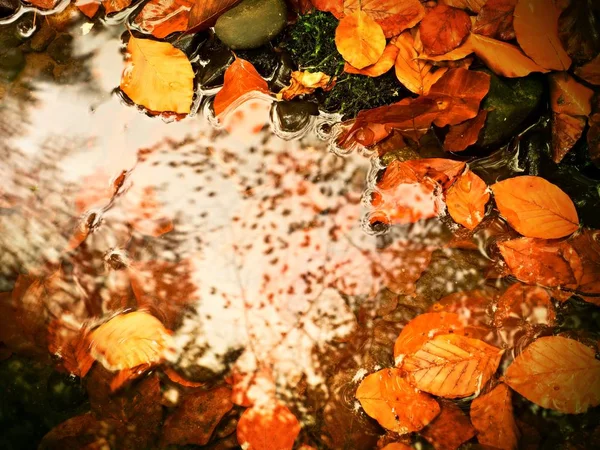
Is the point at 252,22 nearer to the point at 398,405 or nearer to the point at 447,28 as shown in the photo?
the point at 447,28

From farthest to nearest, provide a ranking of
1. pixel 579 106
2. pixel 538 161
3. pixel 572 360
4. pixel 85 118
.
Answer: pixel 85 118 < pixel 538 161 < pixel 579 106 < pixel 572 360

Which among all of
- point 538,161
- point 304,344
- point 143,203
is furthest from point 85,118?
point 538,161

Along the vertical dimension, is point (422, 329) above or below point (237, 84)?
below

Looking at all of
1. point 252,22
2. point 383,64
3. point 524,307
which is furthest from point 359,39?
point 524,307

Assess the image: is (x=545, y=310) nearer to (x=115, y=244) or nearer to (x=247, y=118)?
(x=247, y=118)

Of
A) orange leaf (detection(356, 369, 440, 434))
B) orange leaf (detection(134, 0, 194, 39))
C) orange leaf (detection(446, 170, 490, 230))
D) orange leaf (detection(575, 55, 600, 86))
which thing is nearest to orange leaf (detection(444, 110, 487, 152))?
orange leaf (detection(446, 170, 490, 230))

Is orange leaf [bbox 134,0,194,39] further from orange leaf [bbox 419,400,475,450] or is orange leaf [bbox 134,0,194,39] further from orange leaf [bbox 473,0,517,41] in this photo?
orange leaf [bbox 419,400,475,450]
